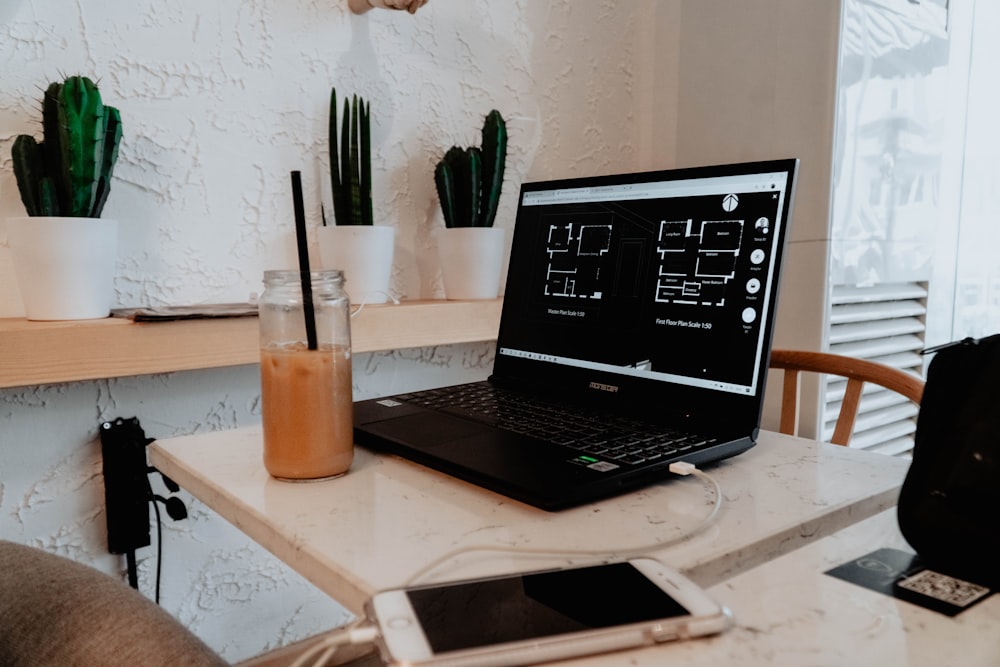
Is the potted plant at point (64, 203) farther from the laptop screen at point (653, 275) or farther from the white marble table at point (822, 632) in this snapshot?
→ the white marble table at point (822, 632)

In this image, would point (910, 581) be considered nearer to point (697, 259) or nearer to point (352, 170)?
point (697, 259)

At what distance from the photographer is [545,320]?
94 cm

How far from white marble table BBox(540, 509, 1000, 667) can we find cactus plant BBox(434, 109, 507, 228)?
98 centimetres

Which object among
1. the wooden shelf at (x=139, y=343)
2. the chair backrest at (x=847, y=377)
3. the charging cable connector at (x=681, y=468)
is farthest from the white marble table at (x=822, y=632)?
the wooden shelf at (x=139, y=343)

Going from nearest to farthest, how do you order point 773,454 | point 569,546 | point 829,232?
point 569,546
point 773,454
point 829,232

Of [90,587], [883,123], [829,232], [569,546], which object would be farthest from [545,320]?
[883,123]

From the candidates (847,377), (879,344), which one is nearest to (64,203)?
(847,377)

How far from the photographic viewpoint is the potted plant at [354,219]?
1.20 meters

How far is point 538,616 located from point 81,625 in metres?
0.43

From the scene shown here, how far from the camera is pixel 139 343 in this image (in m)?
0.98

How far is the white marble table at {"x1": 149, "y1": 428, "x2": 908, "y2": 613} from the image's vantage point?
1.64 feet

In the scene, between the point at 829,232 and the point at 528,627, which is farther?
the point at 829,232

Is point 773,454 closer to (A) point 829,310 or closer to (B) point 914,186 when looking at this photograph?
(A) point 829,310

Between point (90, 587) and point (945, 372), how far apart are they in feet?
2.26
